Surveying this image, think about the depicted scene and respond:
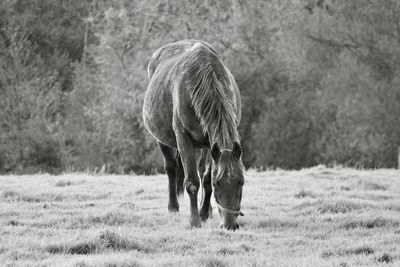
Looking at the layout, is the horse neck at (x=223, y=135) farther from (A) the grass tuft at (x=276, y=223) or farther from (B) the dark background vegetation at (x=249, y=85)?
(B) the dark background vegetation at (x=249, y=85)

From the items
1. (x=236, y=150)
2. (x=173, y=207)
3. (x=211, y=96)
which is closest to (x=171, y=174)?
A: (x=173, y=207)

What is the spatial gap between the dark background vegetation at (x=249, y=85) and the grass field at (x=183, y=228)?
44.9 ft

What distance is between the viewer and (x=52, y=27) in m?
39.5

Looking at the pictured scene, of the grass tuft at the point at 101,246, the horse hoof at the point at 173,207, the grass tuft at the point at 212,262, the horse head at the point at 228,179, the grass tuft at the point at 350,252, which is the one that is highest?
the horse head at the point at 228,179

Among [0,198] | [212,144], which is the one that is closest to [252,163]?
[0,198]

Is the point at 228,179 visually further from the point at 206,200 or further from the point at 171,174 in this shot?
the point at 171,174

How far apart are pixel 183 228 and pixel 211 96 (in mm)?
1703

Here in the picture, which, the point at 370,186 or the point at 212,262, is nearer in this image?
the point at 212,262

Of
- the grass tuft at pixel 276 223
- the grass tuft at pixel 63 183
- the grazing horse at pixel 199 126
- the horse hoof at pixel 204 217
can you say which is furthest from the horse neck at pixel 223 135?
the grass tuft at pixel 63 183

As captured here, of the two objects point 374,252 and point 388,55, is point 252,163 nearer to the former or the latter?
point 388,55

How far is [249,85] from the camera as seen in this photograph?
32.8 m

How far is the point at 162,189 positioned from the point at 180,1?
22.2 m

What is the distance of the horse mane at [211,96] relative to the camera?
8336 mm

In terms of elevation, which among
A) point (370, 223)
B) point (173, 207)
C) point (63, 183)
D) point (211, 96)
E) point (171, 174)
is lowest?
point (63, 183)
